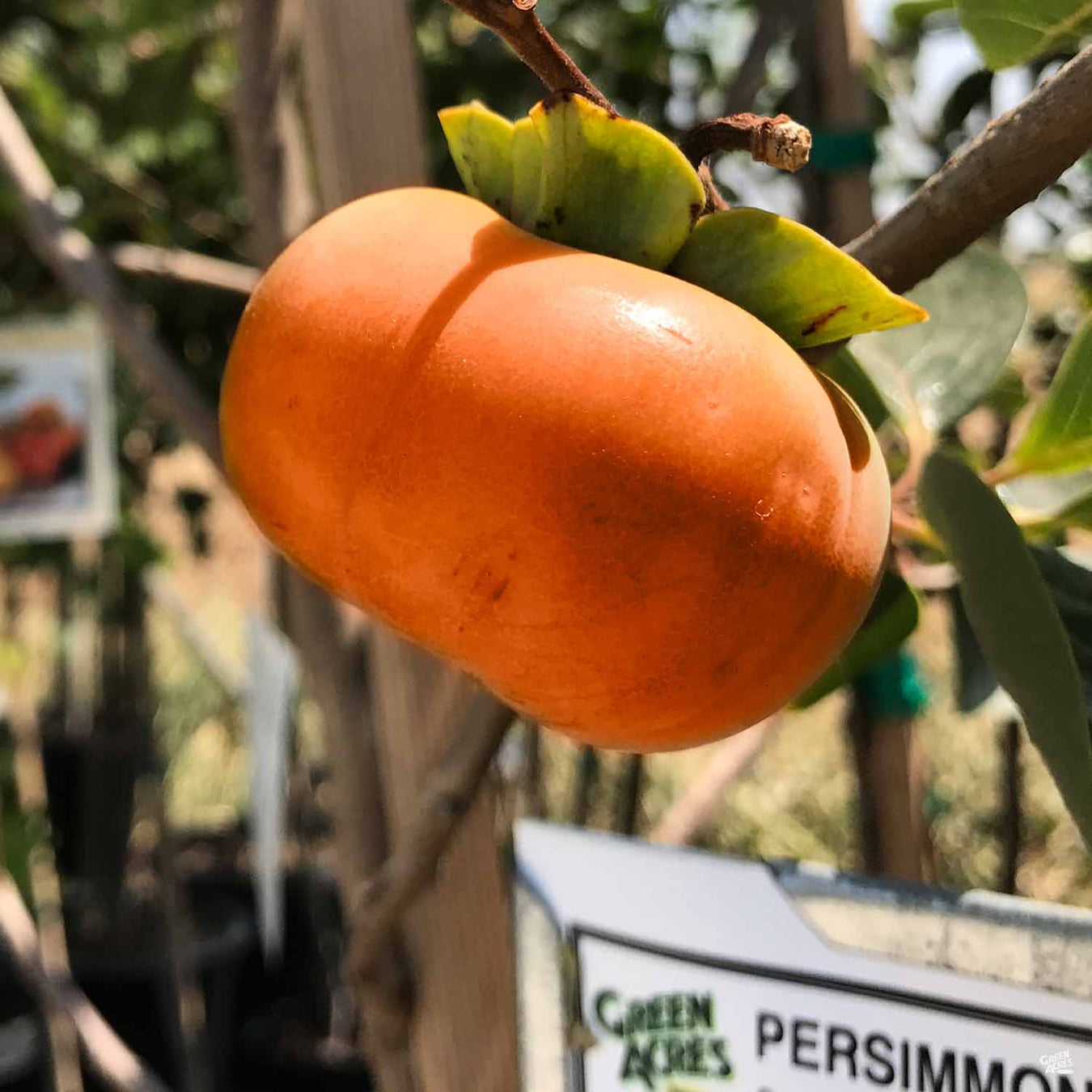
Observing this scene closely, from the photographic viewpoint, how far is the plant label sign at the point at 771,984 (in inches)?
14.5

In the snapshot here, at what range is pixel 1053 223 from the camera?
3.64ft

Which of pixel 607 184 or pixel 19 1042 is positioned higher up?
pixel 607 184

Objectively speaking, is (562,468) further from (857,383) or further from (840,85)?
(840,85)

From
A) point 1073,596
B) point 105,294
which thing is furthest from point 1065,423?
point 105,294

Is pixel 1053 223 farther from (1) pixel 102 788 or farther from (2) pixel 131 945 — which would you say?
(2) pixel 131 945

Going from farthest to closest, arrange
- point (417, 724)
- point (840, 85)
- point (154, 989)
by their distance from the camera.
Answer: point (154, 989)
point (840, 85)
point (417, 724)

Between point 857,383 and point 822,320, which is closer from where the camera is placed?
point 822,320

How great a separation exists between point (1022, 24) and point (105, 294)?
0.53 metres

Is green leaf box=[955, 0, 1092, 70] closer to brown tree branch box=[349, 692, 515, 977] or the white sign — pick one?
brown tree branch box=[349, 692, 515, 977]

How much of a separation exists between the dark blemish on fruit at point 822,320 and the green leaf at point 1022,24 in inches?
5.1

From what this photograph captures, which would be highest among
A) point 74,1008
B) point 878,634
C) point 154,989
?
point 878,634

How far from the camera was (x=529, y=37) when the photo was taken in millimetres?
267

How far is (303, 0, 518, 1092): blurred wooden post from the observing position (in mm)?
585

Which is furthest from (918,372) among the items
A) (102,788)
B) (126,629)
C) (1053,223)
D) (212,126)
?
(102,788)
